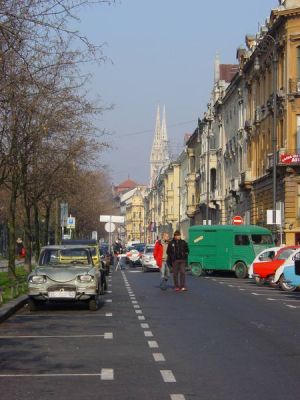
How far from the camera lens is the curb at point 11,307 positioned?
18406 millimetres

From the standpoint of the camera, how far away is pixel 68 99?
91.4 feet

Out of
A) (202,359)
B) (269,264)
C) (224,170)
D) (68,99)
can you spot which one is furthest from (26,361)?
(224,170)

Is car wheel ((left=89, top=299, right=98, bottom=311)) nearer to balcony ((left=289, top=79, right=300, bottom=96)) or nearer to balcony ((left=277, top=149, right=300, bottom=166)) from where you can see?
balcony ((left=277, top=149, right=300, bottom=166))

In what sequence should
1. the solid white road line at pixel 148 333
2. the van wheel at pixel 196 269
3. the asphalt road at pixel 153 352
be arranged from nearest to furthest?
the asphalt road at pixel 153 352 < the solid white road line at pixel 148 333 < the van wheel at pixel 196 269

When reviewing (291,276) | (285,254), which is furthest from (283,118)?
(291,276)

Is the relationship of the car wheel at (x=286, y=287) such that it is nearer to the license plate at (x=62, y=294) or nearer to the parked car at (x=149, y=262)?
the license plate at (x=62, y=294)

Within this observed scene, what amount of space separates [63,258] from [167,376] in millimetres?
11940

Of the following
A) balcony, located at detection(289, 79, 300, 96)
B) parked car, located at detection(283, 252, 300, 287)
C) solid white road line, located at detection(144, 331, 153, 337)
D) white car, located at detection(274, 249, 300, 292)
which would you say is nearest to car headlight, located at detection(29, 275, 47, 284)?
solid white road line, located at detection(144, 331, 153, 337)

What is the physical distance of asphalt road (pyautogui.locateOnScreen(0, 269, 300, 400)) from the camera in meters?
9.89

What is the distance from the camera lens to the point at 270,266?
109 ft

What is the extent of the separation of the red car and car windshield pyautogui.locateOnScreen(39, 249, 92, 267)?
1151 cm

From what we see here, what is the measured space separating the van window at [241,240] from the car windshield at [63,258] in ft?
61.2

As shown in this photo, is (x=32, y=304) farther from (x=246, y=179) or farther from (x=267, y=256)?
(x=246, y=179)

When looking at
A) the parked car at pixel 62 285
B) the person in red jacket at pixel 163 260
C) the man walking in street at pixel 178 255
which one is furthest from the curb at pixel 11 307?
the person in red jacket at pixel 163 260
